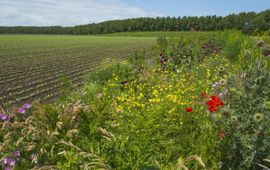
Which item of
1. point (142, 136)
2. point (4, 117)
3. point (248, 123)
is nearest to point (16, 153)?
point (4, 117)

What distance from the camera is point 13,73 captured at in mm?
16328

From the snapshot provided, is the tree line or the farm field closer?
the farm field

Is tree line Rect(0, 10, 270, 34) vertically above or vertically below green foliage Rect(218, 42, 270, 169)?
below

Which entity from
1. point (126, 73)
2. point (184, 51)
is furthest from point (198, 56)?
point (126, 73)

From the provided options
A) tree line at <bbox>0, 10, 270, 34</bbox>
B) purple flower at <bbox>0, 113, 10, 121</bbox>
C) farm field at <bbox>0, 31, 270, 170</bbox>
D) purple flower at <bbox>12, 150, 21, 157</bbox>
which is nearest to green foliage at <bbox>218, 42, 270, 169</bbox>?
farm field at <bbox>0, 31, 270, 170</bbox>

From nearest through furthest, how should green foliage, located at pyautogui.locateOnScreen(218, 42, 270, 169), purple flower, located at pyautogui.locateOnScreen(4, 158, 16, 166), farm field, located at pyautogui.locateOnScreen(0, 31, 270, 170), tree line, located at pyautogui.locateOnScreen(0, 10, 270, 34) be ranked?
farm field, located at pyautogui.locateOnScreen(0, 31, 270, 170), purple flower, located at pyautogui.locateOnScreen(4, 158, 16, 166), green foliage, located at pyautogui.locateOnScreen(218, 42, 270, 169), tree line, located at pyautogui.locateOnScreen(0, 10, 270, 34)

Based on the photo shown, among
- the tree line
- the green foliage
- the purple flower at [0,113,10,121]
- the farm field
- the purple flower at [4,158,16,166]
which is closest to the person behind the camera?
the farm field

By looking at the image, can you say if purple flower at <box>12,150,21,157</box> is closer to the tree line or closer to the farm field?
the farm field

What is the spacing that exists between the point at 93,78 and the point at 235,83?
21.2 feet

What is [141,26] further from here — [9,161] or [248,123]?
[9,161]

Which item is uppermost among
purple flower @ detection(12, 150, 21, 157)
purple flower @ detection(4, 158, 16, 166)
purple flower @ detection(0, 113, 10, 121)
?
purple flower @ detection(0, 113, 10, 121)

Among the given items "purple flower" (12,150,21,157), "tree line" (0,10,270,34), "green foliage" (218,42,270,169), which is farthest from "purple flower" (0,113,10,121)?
Result: "tree line" (0,10,270,34)

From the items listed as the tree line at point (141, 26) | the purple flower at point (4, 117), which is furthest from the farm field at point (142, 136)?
the tree line at point (141, 26)

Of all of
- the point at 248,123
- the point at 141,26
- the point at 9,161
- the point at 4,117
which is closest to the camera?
the point at 9,161
